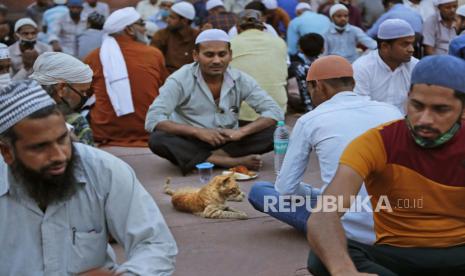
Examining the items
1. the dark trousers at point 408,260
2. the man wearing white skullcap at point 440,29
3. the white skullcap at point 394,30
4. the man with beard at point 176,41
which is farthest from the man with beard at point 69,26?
the dark trousers at point 408,260

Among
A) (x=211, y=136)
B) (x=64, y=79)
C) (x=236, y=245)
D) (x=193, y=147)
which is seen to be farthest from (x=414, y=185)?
(x=193, y=147)

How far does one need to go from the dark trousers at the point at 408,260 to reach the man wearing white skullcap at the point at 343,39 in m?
8.15

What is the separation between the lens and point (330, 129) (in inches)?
185

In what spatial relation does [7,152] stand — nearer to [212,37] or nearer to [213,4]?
[212,37]

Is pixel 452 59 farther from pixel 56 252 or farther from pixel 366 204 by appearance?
pixel 56 252

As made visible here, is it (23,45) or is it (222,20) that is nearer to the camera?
(23,45)

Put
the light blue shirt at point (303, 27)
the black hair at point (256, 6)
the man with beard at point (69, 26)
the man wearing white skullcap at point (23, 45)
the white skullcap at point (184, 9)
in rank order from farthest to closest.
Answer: the man with beard at point (69, 26), the light blue shirt at point (303, 27), the black hair at point (256, 6), the white skullcap at point (184, 9), the man wearing white skullcap at point (23, 45)

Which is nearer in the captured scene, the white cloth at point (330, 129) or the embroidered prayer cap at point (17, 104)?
the embroidered prayer cap at point (17, 104)

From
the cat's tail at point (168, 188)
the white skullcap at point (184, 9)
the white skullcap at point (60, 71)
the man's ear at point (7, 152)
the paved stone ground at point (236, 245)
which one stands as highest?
the man's ear at point (7, 152)

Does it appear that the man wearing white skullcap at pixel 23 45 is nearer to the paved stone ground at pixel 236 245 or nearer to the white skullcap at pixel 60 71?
the paved stone ground at pixel 236 245

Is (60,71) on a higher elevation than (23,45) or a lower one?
higher

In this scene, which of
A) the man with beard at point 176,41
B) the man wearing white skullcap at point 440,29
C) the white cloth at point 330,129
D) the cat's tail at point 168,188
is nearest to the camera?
the white cloth at point 330,129

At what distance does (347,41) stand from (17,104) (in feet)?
30.0

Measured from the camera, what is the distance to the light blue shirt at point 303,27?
12156 mm
